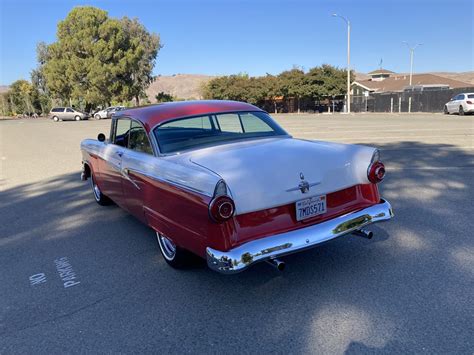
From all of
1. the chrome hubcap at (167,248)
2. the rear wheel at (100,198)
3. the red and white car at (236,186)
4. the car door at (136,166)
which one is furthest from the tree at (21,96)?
the chrome hubcap at (167,248)

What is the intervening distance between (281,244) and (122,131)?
9.82ft

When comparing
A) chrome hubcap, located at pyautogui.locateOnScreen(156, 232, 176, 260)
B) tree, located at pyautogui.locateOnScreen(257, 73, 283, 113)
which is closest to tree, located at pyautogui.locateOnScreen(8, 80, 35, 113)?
tree, located at pyautogui.locateOnScreen(257, 73, 283, 113)

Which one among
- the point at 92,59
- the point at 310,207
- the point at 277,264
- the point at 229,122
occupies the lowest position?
the point at 277,264

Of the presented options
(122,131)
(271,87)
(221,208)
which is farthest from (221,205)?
(271,87)

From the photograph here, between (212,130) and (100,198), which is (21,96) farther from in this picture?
(212,130)

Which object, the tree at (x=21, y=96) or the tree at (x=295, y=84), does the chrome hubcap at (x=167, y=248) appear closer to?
the tree at (x=295, y=84)

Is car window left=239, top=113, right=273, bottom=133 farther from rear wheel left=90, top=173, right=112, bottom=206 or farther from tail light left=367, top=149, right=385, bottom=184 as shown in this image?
rear wheel left=90, top=173, right=112, bottom=206

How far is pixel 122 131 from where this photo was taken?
5258mm

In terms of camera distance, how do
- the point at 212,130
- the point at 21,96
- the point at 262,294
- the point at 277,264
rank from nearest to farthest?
1. the point at 277,264
2. the point at 262,294
3. the point at 212,130
4. the point at 21,96

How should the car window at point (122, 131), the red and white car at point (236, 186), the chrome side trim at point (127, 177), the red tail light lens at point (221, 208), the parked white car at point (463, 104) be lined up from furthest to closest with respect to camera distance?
the parked white car at point (463, 104), the car window at point (122, 131), the chrome side trim at point (127, 177), the red and white car at point (236, 186), the red tail light lens at point (221, 208)

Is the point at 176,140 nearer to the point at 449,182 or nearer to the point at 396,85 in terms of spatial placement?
the point at 449,182

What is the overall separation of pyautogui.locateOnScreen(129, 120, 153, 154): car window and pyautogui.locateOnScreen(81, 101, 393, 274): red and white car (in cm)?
2

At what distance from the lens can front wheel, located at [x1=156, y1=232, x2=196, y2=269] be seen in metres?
3.87

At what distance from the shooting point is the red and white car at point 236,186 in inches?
122
